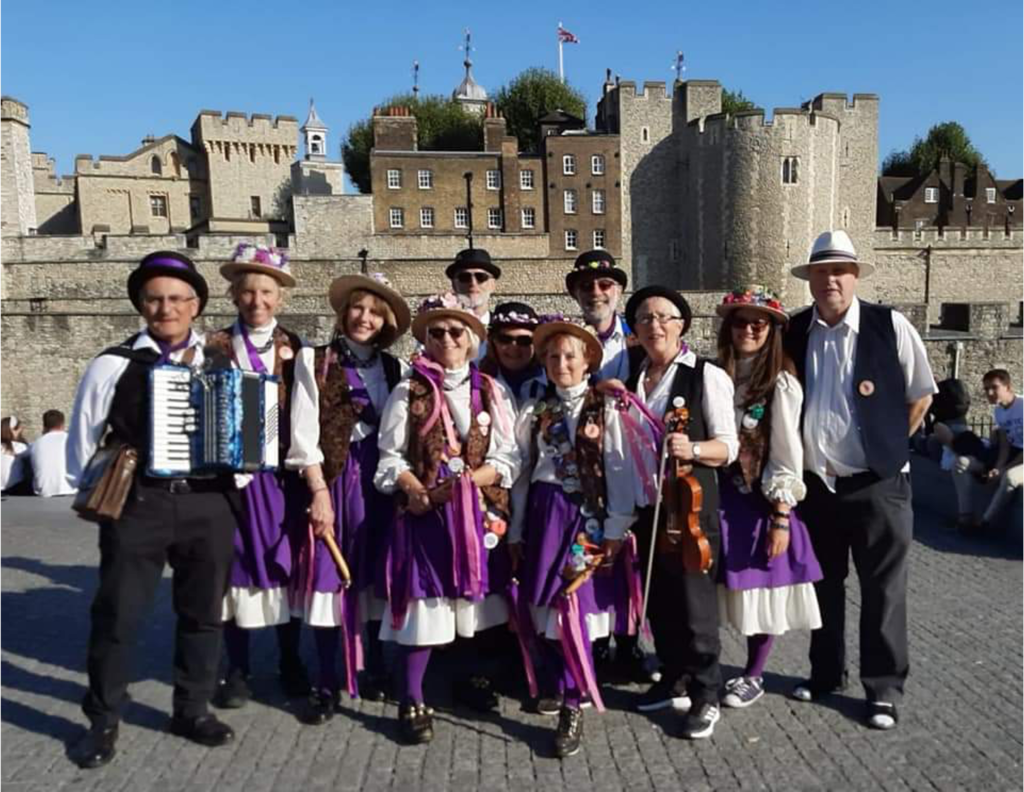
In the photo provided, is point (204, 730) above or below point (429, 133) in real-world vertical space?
below

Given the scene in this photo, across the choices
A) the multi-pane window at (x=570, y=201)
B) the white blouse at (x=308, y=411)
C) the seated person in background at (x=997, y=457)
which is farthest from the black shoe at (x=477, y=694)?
the multi-pane window at (x=570, y=201)

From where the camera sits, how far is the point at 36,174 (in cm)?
4828

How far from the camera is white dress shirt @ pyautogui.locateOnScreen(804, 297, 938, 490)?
378 cm

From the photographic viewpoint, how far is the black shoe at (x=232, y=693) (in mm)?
4020

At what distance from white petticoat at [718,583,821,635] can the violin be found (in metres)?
0.37

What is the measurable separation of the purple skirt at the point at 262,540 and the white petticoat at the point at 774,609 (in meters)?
2.19

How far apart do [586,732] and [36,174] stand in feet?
183

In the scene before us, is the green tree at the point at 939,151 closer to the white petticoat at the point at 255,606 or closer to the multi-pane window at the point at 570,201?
the multi-pane window at the point at 570,201

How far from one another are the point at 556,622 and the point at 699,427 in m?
1.12

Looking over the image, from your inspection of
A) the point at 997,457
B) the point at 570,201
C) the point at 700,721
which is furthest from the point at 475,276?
the point at 570,201

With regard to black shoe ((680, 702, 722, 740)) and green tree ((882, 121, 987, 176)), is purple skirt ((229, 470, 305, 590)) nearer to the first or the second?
black shoe ((680, 702, 722, 740))

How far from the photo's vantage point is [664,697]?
4.02 m

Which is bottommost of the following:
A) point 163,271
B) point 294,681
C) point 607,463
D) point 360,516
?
point 294,681

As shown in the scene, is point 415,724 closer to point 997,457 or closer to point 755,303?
point 755,303
